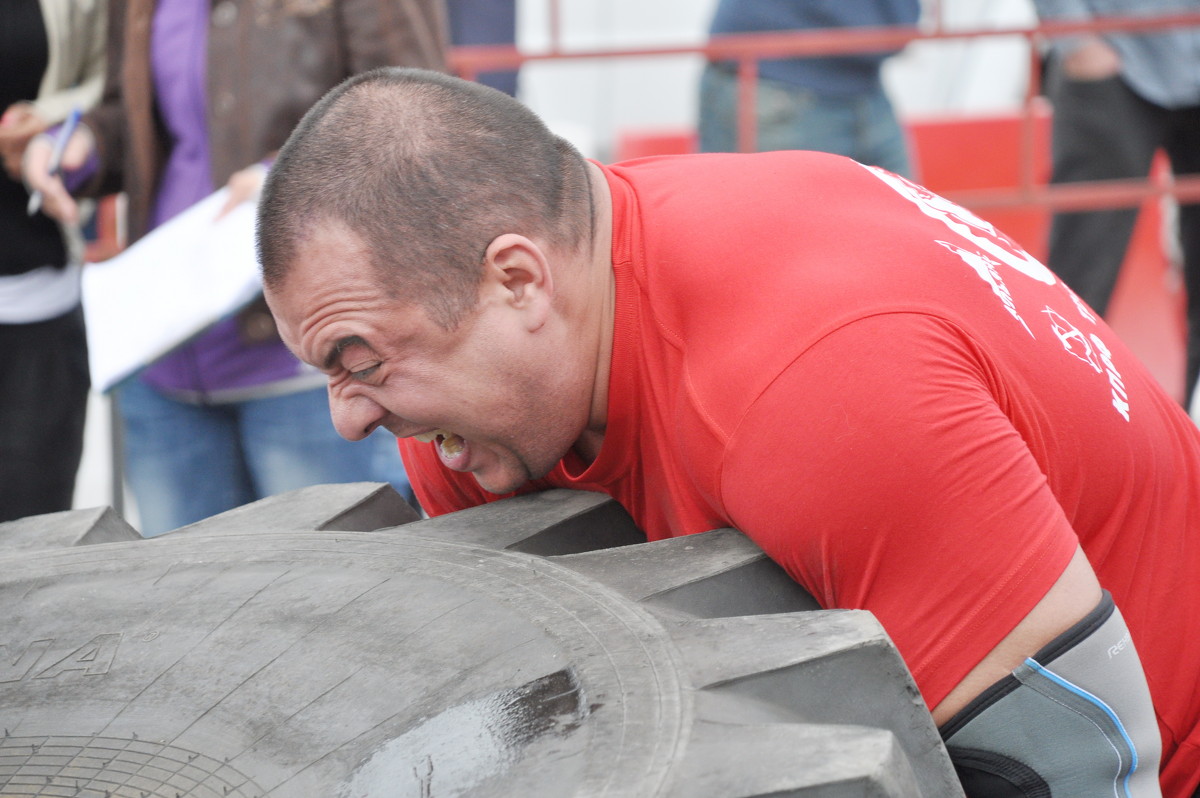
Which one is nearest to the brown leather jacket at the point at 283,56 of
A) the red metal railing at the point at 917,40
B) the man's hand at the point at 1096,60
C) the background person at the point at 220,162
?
the background person at the point at 220,162

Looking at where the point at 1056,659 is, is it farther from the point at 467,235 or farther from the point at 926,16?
the point at 926,16

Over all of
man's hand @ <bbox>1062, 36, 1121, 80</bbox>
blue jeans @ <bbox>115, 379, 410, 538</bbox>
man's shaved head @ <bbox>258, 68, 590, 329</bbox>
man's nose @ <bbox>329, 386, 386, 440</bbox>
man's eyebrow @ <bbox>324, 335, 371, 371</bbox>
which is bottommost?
blue jeans @ <bbox>115, 379, 410, 538</bbox>

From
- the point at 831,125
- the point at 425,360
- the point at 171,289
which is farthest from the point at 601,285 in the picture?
the point at 831,125

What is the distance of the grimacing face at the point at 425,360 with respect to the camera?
1.32 metres

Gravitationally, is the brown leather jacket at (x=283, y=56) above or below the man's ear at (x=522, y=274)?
above

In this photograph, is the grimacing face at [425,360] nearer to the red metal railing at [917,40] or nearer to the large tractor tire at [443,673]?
the large tractor tire at [443,673]

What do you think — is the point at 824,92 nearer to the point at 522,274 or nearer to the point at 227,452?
the point at 227,452

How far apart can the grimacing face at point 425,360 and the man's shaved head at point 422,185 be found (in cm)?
2

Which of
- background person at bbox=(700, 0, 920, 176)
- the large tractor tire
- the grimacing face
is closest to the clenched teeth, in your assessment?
the grimacing face

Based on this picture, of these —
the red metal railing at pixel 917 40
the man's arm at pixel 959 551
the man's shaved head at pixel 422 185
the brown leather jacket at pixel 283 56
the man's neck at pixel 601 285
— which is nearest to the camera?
the man's arm at pixel 959 551

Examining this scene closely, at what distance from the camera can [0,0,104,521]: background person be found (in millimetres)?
2137

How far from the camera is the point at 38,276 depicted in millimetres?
2178

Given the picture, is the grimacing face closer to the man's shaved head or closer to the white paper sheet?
the man's shaved head

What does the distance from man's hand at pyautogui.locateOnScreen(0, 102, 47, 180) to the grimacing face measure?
3.13 ft
